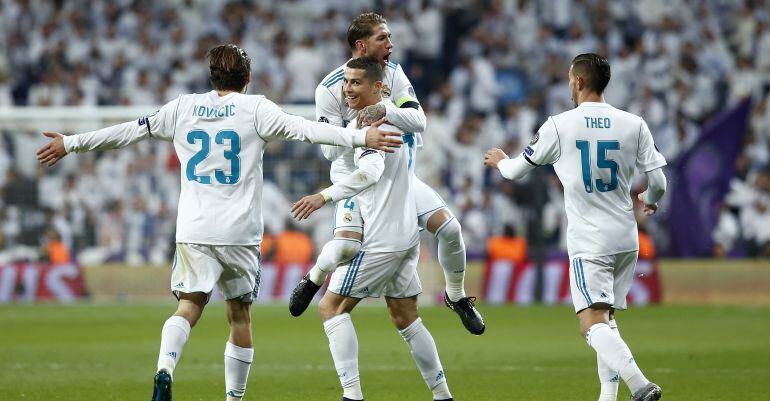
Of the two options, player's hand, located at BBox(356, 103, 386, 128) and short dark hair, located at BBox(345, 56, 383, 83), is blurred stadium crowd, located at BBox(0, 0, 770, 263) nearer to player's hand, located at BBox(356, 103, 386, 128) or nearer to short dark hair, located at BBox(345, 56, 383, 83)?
A: short dark hair, located at BBox(345, 56, 383, 83)

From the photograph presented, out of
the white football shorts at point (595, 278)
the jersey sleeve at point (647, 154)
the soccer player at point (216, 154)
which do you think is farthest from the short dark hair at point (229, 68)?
the jersey sleeve at point (647, 154)

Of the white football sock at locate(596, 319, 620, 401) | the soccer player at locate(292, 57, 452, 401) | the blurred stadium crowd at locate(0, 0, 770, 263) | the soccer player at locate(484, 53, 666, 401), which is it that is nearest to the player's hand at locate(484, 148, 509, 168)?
the soccer player at locate(484, 53, 666, 401)

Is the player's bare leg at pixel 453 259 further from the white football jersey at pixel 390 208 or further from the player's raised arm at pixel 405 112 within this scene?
the player's raised arm at pixel 405 112

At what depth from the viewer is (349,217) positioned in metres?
→ 8.55

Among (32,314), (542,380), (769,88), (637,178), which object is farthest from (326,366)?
(769,88)

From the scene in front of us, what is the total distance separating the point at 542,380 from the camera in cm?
1114

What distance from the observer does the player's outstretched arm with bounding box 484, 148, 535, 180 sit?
8.27 m

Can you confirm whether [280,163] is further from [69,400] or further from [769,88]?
[69,400]

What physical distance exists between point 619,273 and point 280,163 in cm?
1384

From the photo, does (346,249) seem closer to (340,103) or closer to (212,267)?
(212,267)

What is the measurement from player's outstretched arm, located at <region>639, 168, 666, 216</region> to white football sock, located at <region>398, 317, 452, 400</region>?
5.43 ft

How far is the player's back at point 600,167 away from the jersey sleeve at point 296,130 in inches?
51.9

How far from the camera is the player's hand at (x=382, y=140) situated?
7.78 m

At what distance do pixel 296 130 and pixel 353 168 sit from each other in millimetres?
922
